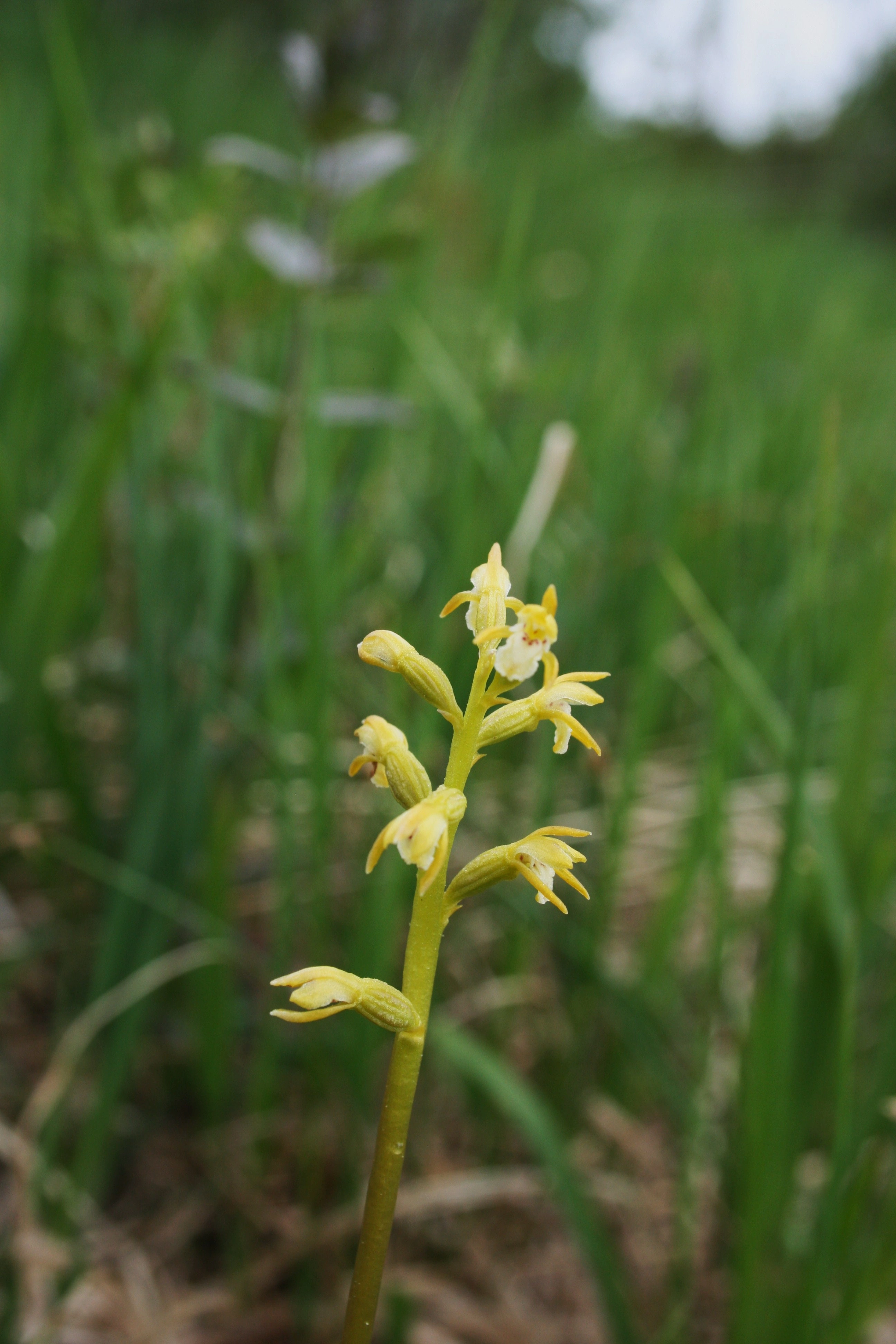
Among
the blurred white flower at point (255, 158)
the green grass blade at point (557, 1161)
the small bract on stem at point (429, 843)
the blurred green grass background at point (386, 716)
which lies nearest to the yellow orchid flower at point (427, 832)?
the small bract on stem at point (429, 843)

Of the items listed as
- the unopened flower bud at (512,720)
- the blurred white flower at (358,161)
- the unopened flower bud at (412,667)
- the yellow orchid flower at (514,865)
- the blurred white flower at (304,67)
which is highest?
the blurred white flower at (304,67)

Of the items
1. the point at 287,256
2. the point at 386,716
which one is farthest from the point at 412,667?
the point at 287,256

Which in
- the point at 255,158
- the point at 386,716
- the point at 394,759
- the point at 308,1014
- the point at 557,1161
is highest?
the point at 255,158

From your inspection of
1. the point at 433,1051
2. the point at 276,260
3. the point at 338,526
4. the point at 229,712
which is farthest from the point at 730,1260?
the point at 276,260

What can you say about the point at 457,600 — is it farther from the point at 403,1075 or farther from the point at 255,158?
the point at 255,158

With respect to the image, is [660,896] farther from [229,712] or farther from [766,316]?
[766,316]

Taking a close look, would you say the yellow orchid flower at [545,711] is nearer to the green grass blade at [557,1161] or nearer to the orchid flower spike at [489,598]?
the orchid flower spike at [489,598]

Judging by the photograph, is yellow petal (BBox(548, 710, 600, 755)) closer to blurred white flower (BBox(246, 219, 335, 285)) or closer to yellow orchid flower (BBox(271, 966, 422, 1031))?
yellow orchid flower (BBox(271, 966, 422, 1031))

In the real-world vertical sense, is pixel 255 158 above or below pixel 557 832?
above
